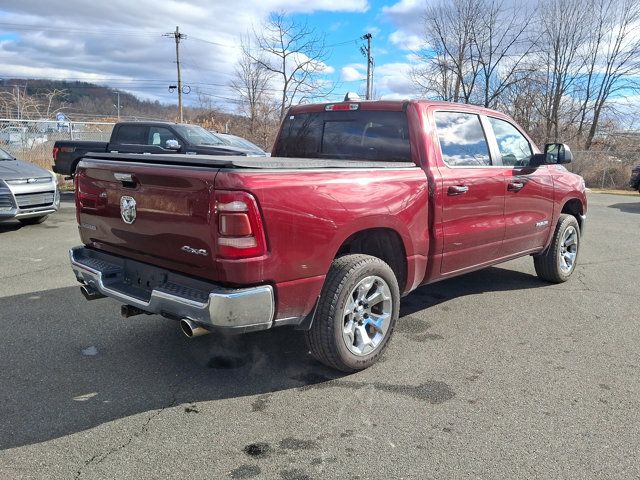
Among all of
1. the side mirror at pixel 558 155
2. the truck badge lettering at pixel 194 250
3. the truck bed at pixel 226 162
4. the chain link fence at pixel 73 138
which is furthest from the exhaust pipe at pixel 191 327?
the chain link fence at pixel 73 138

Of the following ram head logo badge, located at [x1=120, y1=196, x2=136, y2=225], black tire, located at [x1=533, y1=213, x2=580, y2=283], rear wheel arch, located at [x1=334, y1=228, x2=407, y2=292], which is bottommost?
black tire, located at [x1=533, y1=213, x2=580, y2=283]

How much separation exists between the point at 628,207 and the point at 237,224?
16018mm

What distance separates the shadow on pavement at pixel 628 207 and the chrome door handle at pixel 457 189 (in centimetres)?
1247

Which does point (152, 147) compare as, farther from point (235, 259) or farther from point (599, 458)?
point (599, 458)

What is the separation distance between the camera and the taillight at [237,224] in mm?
2885

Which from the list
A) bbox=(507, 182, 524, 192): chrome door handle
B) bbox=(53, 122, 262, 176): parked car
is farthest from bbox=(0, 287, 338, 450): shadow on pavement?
bbox=(53, 122, 262, 176): parked car

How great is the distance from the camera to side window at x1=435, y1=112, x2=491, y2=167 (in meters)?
4.41

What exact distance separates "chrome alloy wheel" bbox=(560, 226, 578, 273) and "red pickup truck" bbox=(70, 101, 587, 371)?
1160mm

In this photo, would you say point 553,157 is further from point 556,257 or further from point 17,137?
point 17,137

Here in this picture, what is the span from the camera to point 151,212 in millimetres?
3326

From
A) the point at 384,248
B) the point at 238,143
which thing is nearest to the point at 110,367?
the point at 384,248

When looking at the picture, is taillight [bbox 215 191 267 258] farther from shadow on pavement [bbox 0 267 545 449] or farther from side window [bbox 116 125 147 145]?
side window [bbox 116 125 147 145]

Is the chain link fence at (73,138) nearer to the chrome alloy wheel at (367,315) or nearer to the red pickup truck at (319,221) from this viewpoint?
the red pickup truck at (319,221)

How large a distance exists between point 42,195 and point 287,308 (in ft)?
24.5
